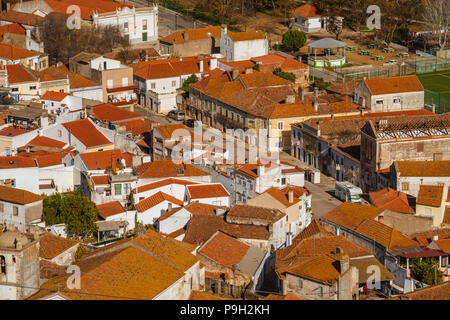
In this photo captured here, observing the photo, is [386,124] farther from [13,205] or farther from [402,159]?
[13,205]

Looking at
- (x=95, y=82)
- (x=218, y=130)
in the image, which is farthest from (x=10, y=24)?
(x=218, y=130)

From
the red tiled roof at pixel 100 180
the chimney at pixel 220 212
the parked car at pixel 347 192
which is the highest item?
the chimney at pixel 220 212

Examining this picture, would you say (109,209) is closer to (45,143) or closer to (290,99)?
(45,143)

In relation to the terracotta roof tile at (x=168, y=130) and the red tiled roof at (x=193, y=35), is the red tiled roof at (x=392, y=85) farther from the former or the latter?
the red tiled roof at (x=193, y=35)

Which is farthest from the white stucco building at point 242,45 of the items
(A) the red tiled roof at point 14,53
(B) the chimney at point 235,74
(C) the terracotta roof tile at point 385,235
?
(C) the terracotta roof tile at point 385,235

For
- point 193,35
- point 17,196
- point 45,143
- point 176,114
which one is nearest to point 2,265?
point 17,196

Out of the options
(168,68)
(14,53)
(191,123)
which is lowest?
(191,123)
